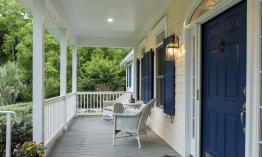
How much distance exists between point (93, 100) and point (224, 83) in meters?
7.76

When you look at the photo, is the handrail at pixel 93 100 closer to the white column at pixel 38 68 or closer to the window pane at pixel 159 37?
the window pane at pixel 159 37

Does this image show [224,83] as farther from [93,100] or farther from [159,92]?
[93,100]

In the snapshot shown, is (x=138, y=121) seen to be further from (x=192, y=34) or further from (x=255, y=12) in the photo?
(x=255, y=12)

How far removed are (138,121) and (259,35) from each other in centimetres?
317

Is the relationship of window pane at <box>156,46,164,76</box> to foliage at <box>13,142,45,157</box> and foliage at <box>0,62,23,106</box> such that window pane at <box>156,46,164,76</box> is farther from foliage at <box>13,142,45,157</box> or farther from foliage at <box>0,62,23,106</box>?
foliage at <box>0,62,23,106</box>

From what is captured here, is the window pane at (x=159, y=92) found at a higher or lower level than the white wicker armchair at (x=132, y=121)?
higher

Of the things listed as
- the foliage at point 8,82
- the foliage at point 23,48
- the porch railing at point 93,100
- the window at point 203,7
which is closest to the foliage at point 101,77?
the foliage at point 23,48

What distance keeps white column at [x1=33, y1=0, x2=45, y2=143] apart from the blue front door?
2.45m

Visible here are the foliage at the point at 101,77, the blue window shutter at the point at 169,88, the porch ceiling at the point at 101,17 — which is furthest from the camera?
the foliage at the point at 101,77

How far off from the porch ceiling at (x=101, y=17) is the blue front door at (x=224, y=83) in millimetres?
2200

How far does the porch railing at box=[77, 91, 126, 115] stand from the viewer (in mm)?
10102

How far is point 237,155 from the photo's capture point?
2.71 metres

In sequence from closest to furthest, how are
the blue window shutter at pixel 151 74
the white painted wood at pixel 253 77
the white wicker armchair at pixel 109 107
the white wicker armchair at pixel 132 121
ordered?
1. the white painted wood at pixel 253 77
2. the white wicker armchair at pixel 132 121
3. the blue window shutter at pixel 151 74
4. the white wicker armchair at pixel 109 107

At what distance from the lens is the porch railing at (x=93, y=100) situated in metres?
10.1
